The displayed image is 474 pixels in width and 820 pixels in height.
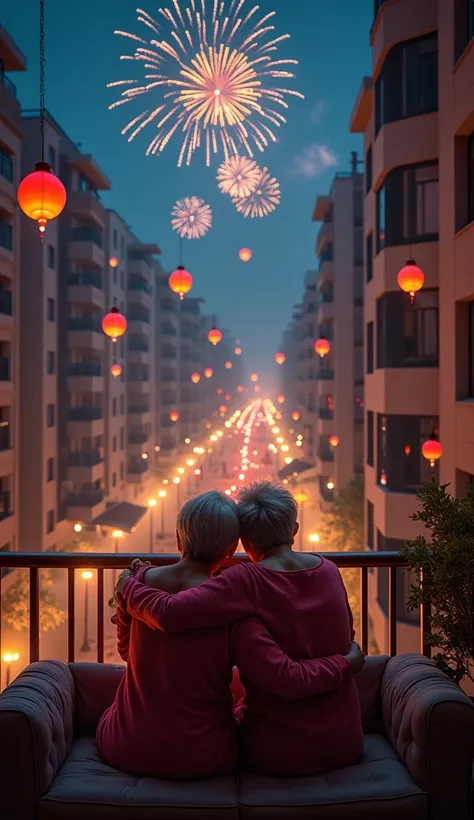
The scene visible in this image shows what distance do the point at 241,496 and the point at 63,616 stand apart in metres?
17.1

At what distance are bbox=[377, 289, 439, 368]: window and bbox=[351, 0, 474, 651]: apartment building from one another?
0.02 meters

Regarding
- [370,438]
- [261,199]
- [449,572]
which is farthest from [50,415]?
[449,572]

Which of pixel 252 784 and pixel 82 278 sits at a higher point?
pixel 82 278

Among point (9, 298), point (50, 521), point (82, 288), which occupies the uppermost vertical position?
point (82, 288)

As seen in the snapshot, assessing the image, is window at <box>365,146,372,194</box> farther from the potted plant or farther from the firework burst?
the potted plant

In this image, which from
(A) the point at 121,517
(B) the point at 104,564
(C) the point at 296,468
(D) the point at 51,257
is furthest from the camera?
(C) the point at 296,468

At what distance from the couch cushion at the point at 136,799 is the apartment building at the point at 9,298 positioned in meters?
17.2

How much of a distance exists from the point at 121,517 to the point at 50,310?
27.8ft

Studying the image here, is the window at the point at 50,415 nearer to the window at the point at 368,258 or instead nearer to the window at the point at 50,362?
the window at the point at 50,362

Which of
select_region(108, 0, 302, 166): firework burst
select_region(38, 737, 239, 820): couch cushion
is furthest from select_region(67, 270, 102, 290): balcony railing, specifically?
select_region(38, 737, 239, 820): couch cushion

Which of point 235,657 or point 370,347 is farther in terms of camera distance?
point 370,347

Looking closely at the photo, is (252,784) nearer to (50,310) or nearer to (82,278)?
(50,310)

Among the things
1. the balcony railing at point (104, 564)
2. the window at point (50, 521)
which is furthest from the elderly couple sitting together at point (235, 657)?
the window at point (50, 521)

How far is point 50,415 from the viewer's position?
23.5 meters
